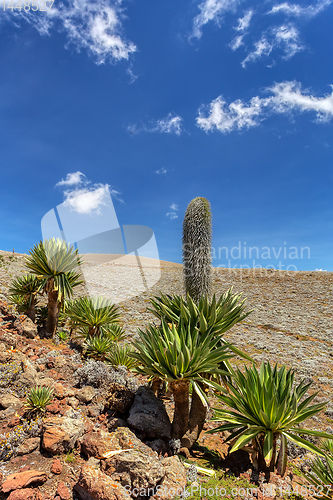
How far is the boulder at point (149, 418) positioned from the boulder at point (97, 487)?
1.23 m

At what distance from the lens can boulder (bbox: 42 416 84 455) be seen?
3.61m

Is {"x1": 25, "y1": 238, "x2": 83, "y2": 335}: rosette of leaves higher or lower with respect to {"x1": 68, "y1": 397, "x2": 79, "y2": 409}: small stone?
higher

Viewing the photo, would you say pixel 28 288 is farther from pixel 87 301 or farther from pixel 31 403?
pixel 31 403

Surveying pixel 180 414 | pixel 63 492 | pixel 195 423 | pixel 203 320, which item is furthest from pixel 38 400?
pixel 203 320

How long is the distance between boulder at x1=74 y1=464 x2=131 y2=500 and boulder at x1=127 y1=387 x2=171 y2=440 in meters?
1.23

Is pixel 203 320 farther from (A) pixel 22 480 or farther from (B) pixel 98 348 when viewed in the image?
(B) pixel 98 348

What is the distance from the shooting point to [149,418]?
4340 millimetres

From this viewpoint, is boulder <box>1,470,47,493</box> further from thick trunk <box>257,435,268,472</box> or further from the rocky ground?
thick trunk <box>257,435,268,472</box>

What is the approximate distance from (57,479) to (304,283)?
27.0 metres

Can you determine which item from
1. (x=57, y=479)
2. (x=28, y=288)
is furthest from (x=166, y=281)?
(x=57, y=479)

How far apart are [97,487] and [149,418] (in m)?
1.54

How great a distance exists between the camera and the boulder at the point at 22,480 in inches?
115

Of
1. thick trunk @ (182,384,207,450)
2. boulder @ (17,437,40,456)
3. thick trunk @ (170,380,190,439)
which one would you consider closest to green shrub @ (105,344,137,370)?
thick trunk @ (182,384,207,450)

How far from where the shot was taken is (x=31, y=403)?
14.0 feet
